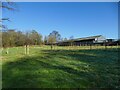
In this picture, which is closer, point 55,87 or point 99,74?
point 55,87

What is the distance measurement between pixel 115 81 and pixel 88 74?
180cm

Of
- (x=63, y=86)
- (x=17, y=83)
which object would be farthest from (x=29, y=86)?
(x=63, y=86)

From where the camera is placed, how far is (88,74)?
41.5 feet

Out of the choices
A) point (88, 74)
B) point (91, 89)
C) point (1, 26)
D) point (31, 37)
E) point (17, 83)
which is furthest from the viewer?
point (31, 37)

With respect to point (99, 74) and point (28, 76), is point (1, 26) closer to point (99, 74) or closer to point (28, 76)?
point (28, 76)

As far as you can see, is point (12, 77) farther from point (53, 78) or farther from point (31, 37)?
point (31, 37)

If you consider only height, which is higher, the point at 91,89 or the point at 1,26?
the point at 1,26

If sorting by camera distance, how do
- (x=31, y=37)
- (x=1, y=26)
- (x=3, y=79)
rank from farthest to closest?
(x=31, y=37), (x=1, y=26), (x=3, y=79)

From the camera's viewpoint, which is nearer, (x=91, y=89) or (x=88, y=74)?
(x=91, y=89)

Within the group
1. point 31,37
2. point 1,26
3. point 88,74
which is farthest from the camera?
point 31,37

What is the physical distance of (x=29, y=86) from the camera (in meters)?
10.4

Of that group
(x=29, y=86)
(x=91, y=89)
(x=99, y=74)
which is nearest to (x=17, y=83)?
(x=29, y=86)

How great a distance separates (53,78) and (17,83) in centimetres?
183

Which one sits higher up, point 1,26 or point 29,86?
point 1,26
